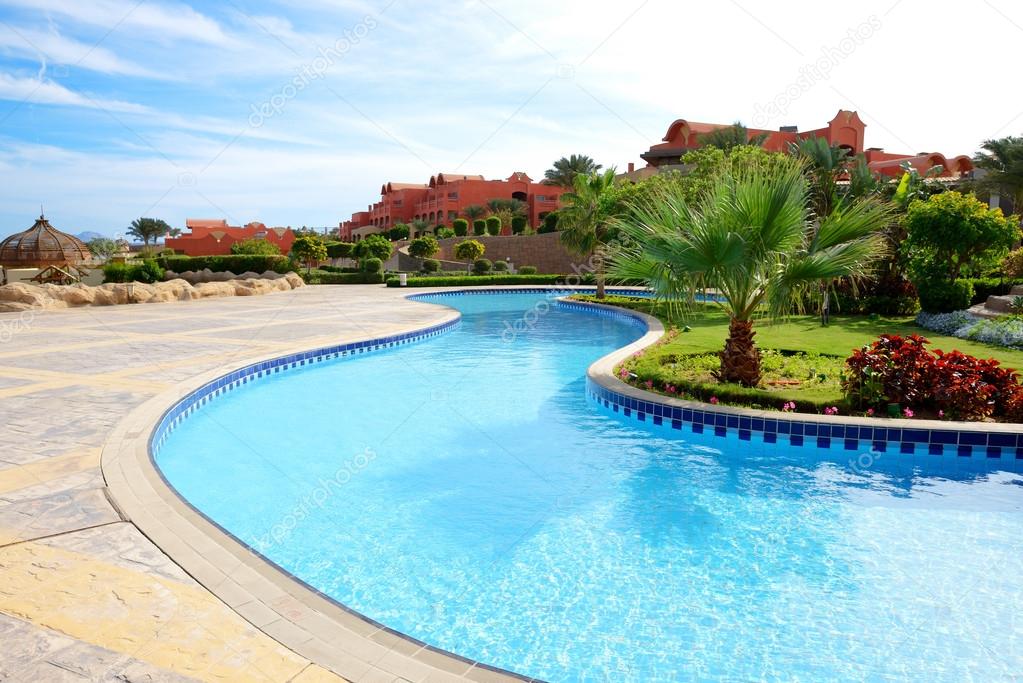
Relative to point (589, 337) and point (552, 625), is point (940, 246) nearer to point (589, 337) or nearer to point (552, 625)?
point (589, 337)

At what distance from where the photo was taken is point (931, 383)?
8.17 meters

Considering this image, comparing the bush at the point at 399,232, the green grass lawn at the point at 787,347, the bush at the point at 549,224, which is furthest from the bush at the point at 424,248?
the green grass lawn at the point at 787,347

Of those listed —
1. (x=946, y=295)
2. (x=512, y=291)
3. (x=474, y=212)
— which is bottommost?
(x=512, y=291)

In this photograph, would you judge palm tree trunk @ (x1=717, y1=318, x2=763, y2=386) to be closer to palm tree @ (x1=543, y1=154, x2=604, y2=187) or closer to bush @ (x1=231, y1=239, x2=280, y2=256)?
bush @ (x1=231, y1=239, x2=280, y2=256)

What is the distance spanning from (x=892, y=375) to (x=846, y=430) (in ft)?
3.83

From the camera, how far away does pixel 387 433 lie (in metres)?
9.06

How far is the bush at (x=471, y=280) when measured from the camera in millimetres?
35562

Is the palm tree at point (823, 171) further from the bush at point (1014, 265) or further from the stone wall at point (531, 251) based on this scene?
the stone wall at point (531, 251)

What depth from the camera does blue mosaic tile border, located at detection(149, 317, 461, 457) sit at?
827 cm

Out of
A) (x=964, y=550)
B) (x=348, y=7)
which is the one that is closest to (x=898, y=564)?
(x=964, y=550)

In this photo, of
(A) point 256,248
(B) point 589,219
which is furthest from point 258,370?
(A) point 256,248

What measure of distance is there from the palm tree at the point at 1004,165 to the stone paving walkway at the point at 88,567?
38.3 meters

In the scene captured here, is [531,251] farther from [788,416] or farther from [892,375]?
[788,416]

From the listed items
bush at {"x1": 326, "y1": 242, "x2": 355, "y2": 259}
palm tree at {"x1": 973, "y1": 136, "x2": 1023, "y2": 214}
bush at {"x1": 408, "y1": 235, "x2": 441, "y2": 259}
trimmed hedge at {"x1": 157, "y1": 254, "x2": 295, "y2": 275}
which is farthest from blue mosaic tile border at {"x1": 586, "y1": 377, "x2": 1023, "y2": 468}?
bush at {"x1": 326, "y1": 242, "x2": 355, "y2": 259}
